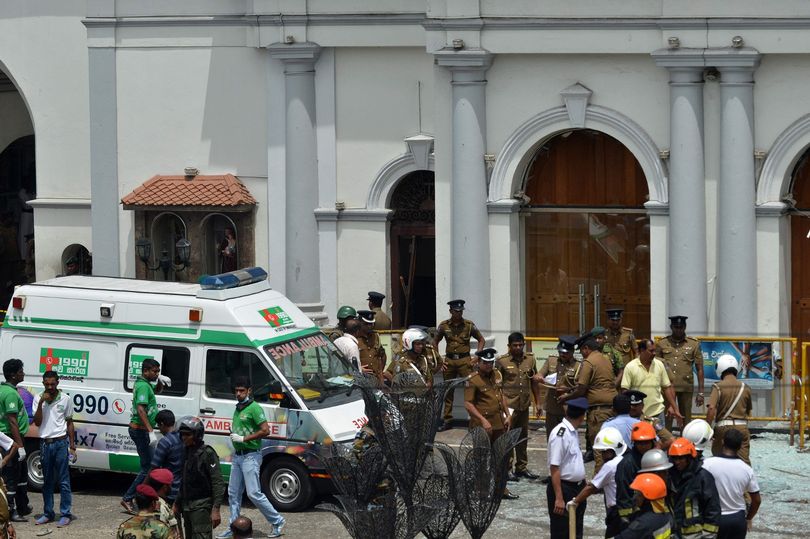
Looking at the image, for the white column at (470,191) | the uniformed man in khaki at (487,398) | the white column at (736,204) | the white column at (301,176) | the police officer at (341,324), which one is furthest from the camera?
the white column at (301,176)

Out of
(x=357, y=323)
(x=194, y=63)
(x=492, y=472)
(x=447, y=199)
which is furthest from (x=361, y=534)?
(x=194, y=63)

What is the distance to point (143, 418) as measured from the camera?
17.9 meters

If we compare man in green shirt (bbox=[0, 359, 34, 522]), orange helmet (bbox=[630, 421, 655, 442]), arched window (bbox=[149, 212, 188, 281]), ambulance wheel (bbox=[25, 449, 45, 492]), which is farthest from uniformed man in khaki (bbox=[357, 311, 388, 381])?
orange helmet (bbox=[630, 421, 655, 442])

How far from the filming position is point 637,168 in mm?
23219

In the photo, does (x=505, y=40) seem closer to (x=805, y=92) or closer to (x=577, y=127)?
(x=577, y=127)

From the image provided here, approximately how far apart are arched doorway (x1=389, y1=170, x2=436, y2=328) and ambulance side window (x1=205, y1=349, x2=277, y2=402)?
7.68 metres

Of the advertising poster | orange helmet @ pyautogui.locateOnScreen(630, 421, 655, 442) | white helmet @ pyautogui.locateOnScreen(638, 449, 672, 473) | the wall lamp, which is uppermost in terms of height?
the wall lamp

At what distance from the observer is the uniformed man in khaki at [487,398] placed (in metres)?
18.5

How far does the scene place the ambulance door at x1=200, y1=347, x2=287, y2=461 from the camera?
18.0 m

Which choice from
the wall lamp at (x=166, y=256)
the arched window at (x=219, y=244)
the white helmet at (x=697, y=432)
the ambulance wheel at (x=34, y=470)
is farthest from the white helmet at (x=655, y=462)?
the wall lamp at (x=166, y=256)

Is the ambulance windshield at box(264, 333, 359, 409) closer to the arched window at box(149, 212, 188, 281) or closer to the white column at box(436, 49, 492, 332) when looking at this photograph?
the white column at box(436, 49, 492, 332)

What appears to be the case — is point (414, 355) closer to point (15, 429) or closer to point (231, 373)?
point (231, 373)

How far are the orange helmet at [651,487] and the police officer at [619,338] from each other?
25.7 feet

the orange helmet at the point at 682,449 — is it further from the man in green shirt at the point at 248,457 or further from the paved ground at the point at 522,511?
the man in green shirt at the point at 248,457
